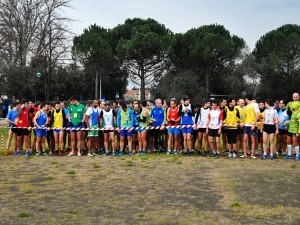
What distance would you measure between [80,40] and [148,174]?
45787 mm

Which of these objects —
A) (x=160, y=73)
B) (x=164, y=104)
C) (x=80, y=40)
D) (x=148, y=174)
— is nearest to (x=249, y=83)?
(x=160, y=73)

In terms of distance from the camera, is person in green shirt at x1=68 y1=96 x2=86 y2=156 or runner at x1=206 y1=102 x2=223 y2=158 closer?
runner at x1=206 y1=102 x2=223 y2=158

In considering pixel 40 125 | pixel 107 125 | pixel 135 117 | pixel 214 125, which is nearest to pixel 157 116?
pixel 135 117

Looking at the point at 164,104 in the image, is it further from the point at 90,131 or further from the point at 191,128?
the point at 90,131

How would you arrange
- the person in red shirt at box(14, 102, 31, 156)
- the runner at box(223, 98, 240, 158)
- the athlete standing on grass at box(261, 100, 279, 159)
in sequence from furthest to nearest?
the person in red shirt at box(14, 102, 31, 156) → the runner at box(223, 98, 240, 158) → the athlete standing on grass at box(261, 100, 279, 159)

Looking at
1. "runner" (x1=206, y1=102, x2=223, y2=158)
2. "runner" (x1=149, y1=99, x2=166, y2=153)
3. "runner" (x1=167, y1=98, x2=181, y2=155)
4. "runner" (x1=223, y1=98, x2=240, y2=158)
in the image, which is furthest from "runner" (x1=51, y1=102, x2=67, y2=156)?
"runner" (x1=223, y1=98, x2=240, y2=158)

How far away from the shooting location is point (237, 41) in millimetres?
57812

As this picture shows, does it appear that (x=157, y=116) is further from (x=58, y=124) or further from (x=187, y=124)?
(x=58, y=124)

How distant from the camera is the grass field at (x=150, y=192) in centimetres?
608

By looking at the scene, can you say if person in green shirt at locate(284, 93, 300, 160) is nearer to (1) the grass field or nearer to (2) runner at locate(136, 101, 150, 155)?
(1) the grass field

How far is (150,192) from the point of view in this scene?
25.6ft

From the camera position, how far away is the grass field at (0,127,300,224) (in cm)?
608

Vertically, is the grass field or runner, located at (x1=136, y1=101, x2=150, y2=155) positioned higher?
runner, located at (x1=136, y1=101, x2=150, y2=155)

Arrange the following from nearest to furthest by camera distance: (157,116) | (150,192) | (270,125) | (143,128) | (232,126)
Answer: (150,192) → (270,125) → (232,126) → (143,128) → (157,116)
